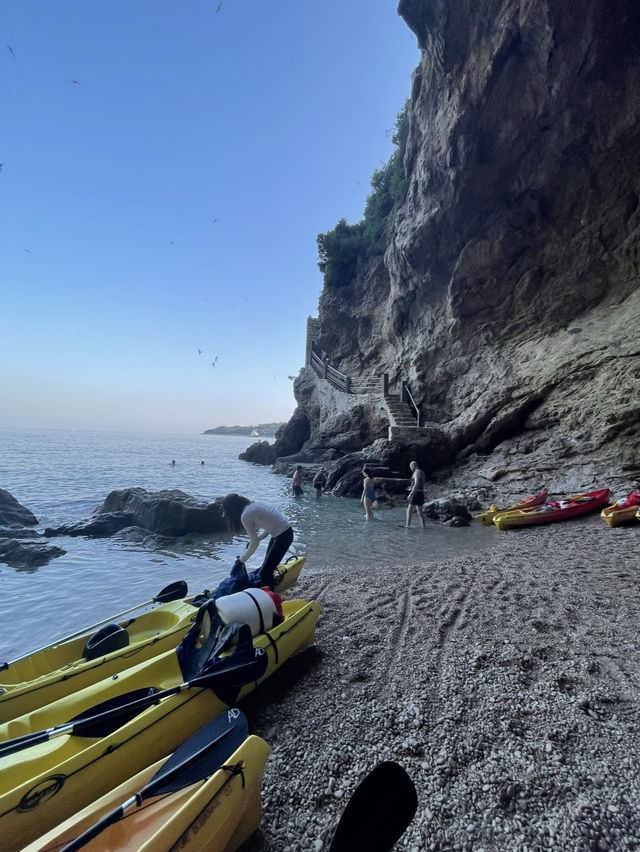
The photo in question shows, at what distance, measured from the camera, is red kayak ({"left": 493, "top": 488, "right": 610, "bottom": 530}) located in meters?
10.2

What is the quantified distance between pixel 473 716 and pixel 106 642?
3.81 metres

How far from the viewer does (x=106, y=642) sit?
4301 mm

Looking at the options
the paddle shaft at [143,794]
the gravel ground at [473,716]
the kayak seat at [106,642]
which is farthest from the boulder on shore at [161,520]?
the paddle shaft at [143,794]

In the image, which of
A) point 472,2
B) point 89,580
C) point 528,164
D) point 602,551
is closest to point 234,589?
point 89,580

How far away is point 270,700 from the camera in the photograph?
371 centimetres

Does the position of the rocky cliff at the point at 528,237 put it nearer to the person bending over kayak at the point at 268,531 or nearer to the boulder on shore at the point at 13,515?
the person bending over kayak at the point at 268,531

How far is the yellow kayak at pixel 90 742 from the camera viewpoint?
2180 mm

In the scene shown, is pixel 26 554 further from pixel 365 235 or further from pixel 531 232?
pixel 365 235

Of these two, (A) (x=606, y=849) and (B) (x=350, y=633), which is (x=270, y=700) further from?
(A) (x=606, y=849)

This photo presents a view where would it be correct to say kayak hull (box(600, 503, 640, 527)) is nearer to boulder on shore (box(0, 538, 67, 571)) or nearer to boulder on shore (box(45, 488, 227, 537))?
boulder on shore (box(45, 488, 227, 537))

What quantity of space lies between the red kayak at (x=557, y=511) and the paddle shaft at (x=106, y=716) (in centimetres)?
915

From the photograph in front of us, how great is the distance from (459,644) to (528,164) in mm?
18211

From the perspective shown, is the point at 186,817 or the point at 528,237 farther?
the point at 528,237

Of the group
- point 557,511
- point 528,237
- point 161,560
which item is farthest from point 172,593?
point 528,237
